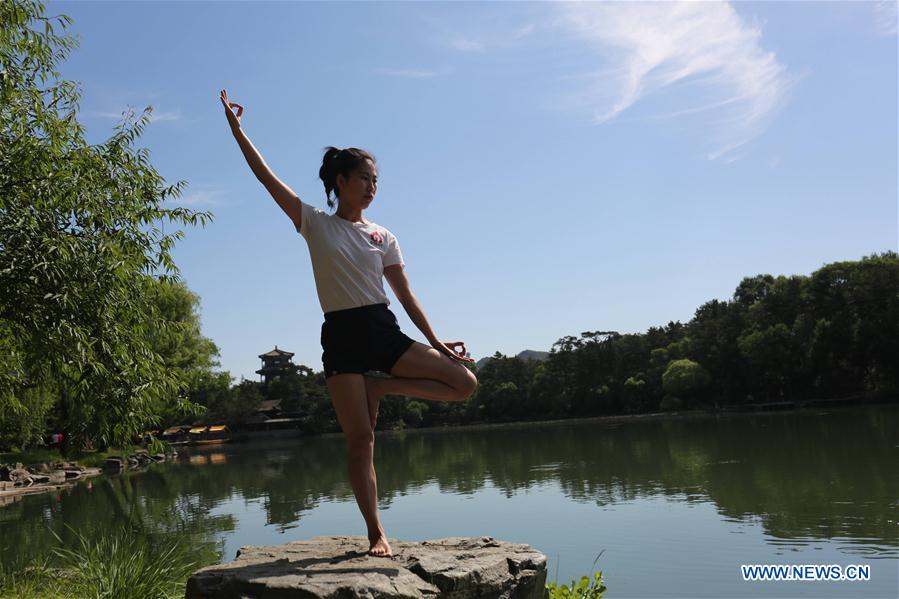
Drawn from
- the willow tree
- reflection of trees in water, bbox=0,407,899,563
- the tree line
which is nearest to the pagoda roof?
the tree line

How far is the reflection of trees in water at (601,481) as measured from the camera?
11.5 m

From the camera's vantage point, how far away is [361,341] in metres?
3.06

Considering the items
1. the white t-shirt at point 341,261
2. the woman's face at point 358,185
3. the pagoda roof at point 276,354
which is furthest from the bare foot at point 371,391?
the pagoda roof at point 276,354

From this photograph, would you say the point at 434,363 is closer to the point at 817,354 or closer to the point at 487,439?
the point at 487,439

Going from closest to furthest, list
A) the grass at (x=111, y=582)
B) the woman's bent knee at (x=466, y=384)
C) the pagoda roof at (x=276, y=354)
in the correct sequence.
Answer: the woman's bent knee at (x=466, y=384) < the grass at (x=111, y=582) < the pagoda roof at (x=276, y=354)

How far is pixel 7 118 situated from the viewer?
587cm

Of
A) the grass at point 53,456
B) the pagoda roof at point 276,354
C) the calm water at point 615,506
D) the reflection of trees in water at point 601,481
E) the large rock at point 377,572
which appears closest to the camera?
the large rock at point 377,572

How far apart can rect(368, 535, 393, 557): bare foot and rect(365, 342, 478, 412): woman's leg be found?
520 millimetres

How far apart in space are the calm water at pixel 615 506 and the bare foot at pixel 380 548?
520 cm

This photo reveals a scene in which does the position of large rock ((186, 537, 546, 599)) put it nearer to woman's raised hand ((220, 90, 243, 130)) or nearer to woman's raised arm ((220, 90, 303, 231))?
woman's raised arm ((220, 90, 303, 231))

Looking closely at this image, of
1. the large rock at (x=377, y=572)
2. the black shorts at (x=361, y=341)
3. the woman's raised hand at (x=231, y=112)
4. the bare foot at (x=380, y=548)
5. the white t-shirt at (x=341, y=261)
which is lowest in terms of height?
the large rock at (x=377, y=572)

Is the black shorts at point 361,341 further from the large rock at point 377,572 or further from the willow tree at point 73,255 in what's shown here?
the willow tree at point 73,255

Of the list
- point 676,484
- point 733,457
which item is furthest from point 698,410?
point 676,484

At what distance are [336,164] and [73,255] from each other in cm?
330
